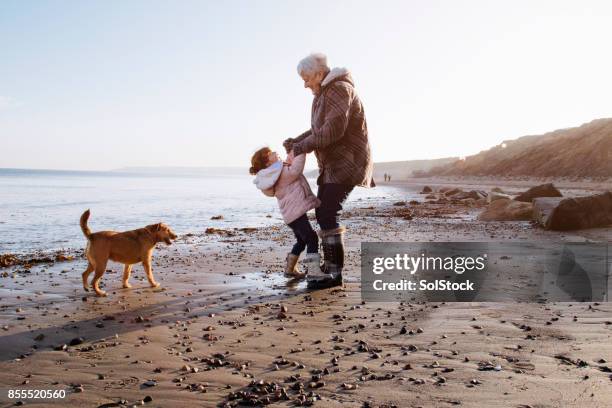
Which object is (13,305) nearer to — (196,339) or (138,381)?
(196,339)

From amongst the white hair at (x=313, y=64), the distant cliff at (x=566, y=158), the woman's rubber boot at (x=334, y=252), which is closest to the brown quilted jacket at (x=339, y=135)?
the white hair at (x=313, y=64)

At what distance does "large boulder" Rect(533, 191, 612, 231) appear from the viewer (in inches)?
464

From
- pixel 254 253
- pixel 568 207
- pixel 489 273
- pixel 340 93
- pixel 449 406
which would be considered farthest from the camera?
pixel 568 207

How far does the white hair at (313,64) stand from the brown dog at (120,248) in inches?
111

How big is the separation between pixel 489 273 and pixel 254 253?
13.9 ft

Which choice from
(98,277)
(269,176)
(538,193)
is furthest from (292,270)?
(538,193)

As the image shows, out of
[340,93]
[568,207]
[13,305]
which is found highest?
[340,93]

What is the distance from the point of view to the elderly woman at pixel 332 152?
592 cm

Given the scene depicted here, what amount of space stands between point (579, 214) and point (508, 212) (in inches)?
122

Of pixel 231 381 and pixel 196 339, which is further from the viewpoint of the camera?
pixel 196 339

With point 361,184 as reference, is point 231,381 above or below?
below

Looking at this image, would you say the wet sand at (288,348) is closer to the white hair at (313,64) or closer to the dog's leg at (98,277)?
the dog's leg at (98,277)

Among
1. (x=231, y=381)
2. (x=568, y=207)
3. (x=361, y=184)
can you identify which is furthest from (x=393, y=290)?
(x=568, y=207)

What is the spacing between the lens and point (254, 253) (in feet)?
30.3
